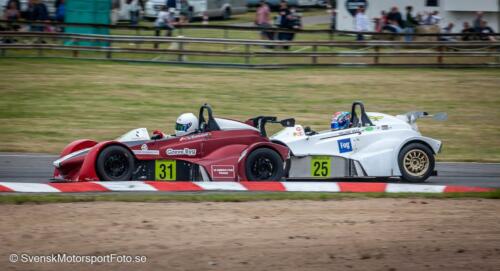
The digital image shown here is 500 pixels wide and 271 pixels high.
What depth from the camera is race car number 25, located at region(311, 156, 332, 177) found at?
13.6m

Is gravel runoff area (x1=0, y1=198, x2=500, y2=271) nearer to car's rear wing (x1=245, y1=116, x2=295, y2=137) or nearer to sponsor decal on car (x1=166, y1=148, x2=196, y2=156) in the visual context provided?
sponsor decal on car (x1=166, y1=148, x2=196, y2=156)

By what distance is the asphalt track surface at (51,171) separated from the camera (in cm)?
1387

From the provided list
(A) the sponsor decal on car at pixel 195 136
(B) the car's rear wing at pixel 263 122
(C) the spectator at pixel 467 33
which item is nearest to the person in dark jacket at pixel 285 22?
(C) the spectator at pixel 467 33

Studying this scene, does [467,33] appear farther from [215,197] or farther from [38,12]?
[215,197]

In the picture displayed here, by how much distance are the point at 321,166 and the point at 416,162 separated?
1.51 meters

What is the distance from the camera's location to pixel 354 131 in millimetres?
13922

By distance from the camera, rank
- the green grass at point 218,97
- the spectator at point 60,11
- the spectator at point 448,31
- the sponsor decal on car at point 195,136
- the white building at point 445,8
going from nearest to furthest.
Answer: the sponsor decal on car at point 195,136 < the green grass at point 218,97 < the spectator at point 60,11 < the spectator at point 448,31 < the white building at point 445,8

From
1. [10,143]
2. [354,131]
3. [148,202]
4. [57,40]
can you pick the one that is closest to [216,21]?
[57,40]

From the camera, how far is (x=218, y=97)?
23062 millimetres

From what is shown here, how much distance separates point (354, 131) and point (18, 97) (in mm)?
11338

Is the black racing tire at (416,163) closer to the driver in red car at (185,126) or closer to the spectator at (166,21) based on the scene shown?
the driver in red car at (185,126)

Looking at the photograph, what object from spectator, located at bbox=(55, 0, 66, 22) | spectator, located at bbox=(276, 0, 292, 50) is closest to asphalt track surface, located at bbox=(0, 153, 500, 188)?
spectator, located at bbox=(276, 0, 292, 50)

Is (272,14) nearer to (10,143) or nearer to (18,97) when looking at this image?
(18,97)

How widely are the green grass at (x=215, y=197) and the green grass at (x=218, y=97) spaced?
4919mm
